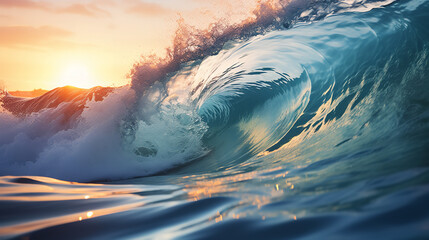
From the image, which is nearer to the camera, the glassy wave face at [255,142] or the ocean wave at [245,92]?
the glassy wave face at [255,142]

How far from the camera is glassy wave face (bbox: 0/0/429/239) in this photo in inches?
47.8

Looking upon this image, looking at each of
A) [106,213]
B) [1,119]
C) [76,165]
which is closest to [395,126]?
[106,213]

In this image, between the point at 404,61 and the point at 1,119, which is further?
the point at 1,119

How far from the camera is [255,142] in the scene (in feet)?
16.1

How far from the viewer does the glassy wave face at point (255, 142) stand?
3.99 ft

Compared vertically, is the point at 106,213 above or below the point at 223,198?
above

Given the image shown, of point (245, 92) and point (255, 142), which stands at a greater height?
point (245, 92)

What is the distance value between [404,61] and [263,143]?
7.04 ft

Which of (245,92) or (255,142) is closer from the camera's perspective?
(255,142)

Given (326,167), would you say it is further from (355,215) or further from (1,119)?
(1,119)

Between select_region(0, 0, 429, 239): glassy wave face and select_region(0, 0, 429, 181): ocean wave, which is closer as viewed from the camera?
select_region(0, 0, 429, 239): glassy wave face

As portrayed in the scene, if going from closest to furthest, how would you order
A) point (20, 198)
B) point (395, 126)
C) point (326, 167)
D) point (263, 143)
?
point (20, 198), point (326, 167), point (395, 126), point (263, 143)

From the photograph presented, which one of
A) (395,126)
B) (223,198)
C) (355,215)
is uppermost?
(355,215)

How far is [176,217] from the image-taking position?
1.40 meters
